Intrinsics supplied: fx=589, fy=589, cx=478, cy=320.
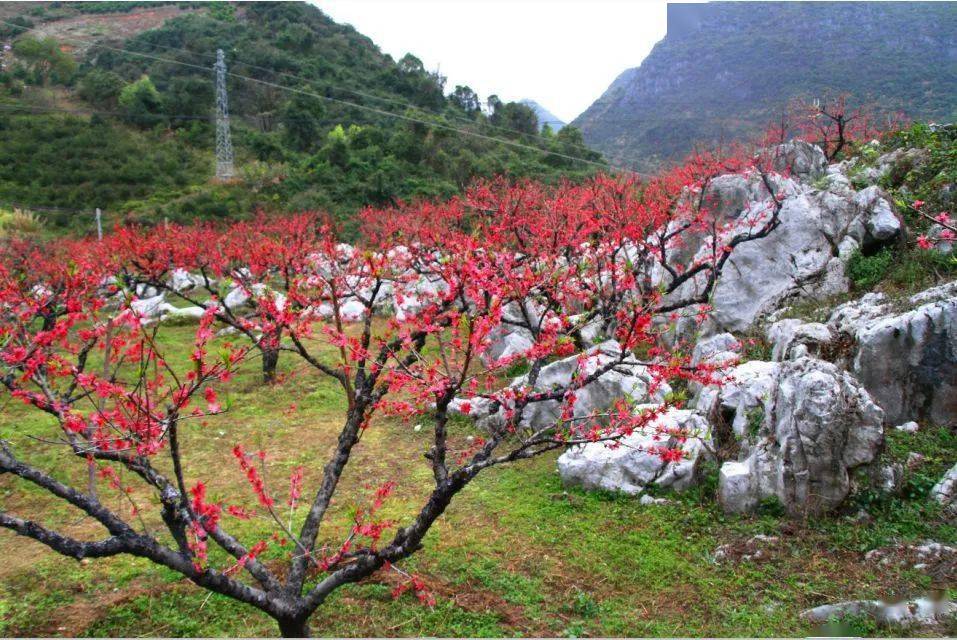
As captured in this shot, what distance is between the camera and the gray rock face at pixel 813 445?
20.7 ft

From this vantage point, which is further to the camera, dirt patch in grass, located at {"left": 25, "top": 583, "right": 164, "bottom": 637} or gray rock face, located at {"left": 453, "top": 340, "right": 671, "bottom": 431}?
gray rock face, located at {"left": 453, "top": 340, "right": 671, "bottom": 431}

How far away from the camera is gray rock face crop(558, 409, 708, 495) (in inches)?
294

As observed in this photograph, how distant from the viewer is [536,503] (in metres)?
7.62

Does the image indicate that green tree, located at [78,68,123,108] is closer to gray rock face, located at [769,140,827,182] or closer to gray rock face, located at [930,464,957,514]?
gray rock face, located at [769,140,827,182]

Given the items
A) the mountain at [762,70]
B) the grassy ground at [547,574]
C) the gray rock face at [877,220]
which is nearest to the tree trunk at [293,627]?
the grassy ground at [547,574]

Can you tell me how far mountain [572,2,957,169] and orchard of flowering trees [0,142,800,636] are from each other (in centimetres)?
2018

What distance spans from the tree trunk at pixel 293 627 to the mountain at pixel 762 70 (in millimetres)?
30388

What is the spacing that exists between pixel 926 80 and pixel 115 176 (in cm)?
5045

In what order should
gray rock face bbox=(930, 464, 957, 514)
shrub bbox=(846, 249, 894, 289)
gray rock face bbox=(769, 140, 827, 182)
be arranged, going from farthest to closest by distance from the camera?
gray rock face bbox=(769, 140, 827, 182), shrub bbox=(846, 249, 894, 289), gray rock face bbox=(930, 464, 957, 514)

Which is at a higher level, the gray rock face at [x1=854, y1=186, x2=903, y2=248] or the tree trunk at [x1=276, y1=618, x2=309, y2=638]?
the gray rock face at [x1=854, y1=186, x2=903, y2=248]

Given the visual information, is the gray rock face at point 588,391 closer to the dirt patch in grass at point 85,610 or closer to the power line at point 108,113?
the dirt patch in grass at point 85,610

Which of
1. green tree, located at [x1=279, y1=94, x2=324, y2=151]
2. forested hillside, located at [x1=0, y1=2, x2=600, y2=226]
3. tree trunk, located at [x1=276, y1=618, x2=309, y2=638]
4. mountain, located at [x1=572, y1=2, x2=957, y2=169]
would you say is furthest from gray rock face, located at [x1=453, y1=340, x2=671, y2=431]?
green tree, located at [x1=279, y1=94, x2=324, y2=151]

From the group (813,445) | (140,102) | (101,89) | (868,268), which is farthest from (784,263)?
(101,89)

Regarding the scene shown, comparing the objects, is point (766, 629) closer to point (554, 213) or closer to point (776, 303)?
point (776, 303)
